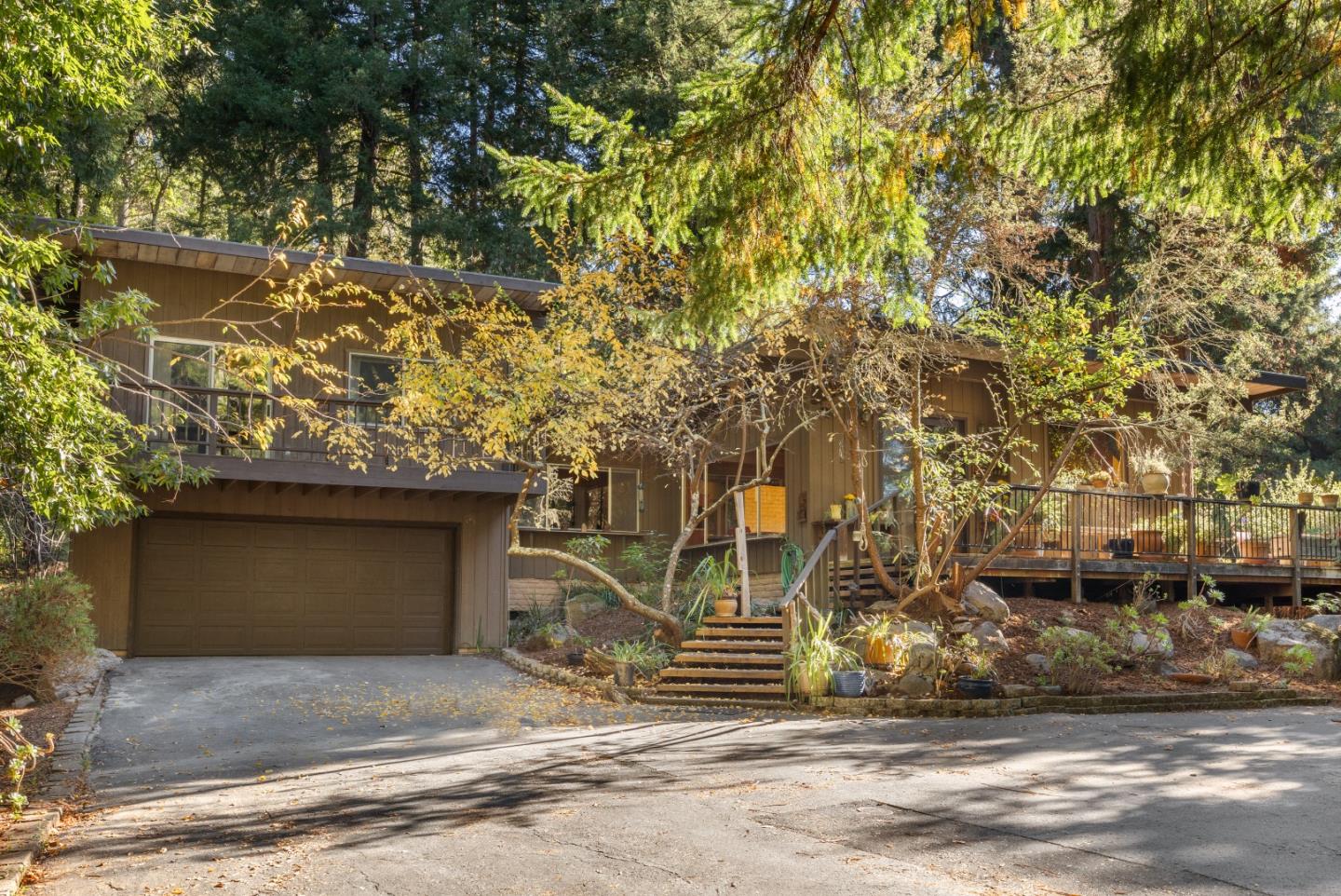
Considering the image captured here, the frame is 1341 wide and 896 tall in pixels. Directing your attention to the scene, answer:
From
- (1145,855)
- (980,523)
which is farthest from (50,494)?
(980,523)

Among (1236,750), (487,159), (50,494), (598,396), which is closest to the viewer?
(50,494)

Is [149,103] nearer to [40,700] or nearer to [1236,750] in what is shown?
[40,700]

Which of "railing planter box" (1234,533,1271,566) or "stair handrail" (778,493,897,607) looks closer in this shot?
"stair handrail" (778,493,897,607)

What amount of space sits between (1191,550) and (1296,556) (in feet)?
7.44

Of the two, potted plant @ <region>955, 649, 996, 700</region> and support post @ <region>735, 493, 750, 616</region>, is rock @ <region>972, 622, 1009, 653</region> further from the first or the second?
support post @ <region>735, 493, 750, 616</region>

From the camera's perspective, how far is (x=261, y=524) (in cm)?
1770

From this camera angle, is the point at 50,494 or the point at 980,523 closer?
the point at 50,494

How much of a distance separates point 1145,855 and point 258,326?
13935 mm

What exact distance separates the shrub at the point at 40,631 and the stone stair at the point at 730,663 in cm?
638

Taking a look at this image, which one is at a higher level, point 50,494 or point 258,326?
point 258,326

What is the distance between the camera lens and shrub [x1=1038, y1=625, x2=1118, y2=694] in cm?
1323

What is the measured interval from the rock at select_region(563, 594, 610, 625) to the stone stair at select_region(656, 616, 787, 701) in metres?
4.54

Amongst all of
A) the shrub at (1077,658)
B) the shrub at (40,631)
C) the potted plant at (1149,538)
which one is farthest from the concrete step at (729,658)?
the potted plant at (1149,538)

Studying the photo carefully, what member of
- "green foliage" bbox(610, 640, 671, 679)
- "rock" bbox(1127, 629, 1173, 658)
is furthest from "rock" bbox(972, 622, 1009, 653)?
"green foliage" bbox(610, 640, 671, 679)
